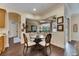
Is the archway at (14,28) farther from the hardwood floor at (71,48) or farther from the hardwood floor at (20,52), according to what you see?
the hardwood floor at (71,48)

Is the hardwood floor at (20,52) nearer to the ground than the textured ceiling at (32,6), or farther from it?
nearer to the ground

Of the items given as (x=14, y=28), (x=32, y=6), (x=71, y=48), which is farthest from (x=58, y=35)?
(x=14, y=28)

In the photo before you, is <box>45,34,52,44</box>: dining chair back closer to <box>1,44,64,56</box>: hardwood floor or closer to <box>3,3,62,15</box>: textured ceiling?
<box>1,44,64,56</box>: hardwood floor

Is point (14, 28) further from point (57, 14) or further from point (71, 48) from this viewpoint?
point (71, 48)

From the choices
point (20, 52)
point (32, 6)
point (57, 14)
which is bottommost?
point (20, 52)

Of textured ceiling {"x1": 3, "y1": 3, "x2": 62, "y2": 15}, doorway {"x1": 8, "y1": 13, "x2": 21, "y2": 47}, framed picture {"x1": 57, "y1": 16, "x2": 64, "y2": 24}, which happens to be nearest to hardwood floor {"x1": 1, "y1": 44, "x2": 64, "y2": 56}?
doorway {"x1": 8, "y1": 13, "x2": 21, "y2": 47}

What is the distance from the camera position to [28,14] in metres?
2.39

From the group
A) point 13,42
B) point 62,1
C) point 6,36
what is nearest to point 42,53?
point 13,42

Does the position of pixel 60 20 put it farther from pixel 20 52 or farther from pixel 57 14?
pixel 20 52

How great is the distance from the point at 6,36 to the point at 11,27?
216 mm

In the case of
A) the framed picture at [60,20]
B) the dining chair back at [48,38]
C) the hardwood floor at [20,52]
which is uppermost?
the framed picture at [60,20]

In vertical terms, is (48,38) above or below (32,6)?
below

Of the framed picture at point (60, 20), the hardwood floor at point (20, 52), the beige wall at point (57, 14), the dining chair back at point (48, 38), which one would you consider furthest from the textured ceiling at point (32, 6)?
the hardwood floor at point (20, 52)

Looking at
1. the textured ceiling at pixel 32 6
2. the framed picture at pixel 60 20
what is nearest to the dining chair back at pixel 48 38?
the framed picture at pixel 60 20
